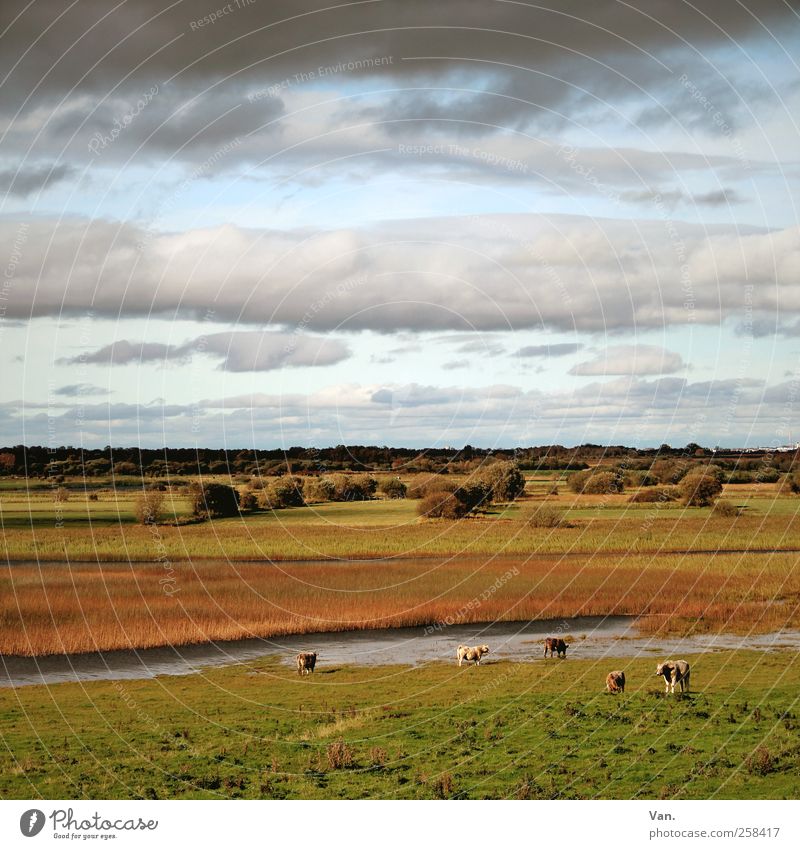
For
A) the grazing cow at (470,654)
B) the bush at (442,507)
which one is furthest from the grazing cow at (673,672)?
the bush at (442,507)

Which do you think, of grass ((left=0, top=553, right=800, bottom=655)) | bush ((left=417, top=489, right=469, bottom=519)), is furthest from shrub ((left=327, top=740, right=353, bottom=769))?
bush ((left=417, top=489, right=469, bottom=519))

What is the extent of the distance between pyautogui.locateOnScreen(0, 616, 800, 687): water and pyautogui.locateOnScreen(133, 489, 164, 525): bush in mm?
43456

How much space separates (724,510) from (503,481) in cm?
2278

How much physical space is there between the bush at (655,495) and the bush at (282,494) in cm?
3550

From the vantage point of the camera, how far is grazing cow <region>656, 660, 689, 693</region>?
30.2 m

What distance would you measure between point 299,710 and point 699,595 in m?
31.0

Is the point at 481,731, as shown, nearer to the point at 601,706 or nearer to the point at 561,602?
the point at 601,706

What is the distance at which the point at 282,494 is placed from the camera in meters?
99.9

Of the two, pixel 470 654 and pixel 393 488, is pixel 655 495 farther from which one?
pixel 470 654

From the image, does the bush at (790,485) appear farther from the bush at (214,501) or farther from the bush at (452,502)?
the bush at (214,501)

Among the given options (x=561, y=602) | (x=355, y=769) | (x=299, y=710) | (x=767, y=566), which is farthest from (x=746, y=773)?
(x=767, y=566)

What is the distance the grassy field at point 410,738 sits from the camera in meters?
23.2
